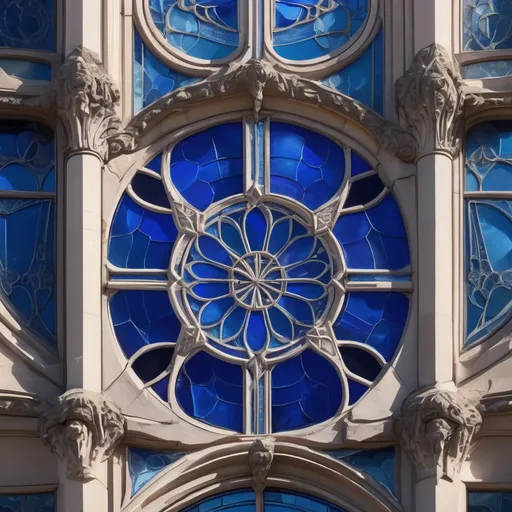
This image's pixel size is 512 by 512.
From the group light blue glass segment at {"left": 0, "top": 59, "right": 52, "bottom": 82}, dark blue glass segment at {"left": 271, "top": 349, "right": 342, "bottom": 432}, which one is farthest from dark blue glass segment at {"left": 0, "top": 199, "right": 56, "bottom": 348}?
dark blue glass segment at {"left": 271, "top": 349, "right": 342, "bottom": 432}

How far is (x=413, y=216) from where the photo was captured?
25.8 m

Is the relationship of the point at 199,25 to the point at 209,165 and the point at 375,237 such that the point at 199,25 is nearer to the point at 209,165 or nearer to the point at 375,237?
the point at 209,165

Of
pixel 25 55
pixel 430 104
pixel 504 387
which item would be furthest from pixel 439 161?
pixel 25 55

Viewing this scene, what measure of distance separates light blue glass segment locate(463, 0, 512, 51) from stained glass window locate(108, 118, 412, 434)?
177 cm

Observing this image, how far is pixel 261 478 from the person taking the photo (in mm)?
24859

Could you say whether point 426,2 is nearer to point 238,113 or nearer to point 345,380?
point 238,113

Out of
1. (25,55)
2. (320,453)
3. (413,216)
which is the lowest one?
(320,453)

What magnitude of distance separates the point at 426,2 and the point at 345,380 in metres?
3.96

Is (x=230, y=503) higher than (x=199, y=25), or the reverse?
(x=199, y=25)

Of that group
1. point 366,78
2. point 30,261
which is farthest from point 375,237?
point 30,261

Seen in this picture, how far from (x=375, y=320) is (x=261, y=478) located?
1987 mm

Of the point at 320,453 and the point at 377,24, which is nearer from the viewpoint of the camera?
the point at 320,453

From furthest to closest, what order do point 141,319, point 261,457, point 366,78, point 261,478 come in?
point 366,78
point 141,319
point 261,478
point 261,457

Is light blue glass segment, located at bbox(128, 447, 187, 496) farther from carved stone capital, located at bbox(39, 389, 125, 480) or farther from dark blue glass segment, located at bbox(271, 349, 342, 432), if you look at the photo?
dark blue glass segment, located at bbox(271, 349, 342, 432)
